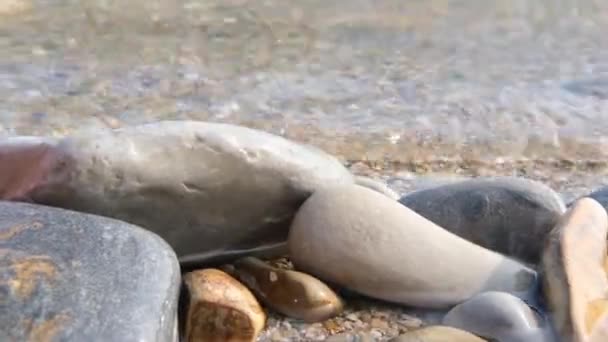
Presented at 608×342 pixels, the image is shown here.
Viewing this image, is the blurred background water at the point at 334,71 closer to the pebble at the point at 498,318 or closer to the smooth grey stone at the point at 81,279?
the pebble at the point at 498,318

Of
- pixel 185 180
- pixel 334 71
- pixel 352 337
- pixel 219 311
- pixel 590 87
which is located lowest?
pixel 334 71

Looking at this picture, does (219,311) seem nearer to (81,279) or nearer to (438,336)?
(81,279)

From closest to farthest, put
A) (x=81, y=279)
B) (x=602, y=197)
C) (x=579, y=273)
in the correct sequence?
1. (x=81, y=279)
2. (x=579, y=273)
3. (x=602, y=197)

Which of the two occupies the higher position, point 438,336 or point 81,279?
point 81,279

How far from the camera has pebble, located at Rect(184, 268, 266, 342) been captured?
2.35 meters

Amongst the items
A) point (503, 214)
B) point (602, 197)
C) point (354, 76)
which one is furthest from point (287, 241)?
point (354, 76)

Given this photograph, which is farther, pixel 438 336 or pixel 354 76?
pixel 354 76

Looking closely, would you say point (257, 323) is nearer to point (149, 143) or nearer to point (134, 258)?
point (134, 258)

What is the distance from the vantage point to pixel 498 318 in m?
2.37

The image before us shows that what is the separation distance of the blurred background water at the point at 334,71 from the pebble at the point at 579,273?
1576 mm

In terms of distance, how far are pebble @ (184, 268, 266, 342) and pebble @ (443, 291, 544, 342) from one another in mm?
453

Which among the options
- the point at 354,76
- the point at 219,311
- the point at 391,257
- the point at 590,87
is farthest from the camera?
the point at 354,76

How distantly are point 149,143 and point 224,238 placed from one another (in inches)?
12.7

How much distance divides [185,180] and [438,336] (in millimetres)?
784
